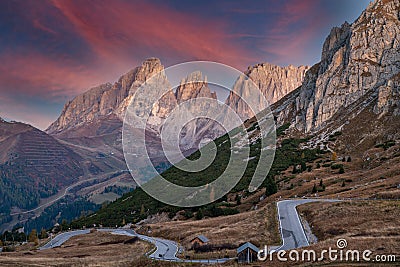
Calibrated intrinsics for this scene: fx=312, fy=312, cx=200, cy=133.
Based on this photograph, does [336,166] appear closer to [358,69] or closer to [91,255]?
[358,69]

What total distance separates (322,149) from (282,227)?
8880 centimetres

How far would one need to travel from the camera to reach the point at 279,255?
109 feet

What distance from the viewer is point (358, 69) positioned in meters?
156

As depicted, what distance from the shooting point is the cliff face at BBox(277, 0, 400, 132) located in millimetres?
149625

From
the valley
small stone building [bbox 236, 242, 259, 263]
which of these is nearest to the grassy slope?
the valley

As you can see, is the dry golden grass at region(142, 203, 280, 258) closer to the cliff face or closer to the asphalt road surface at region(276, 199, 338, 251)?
the asphalt road surface at region(276, 199, 338, 251)

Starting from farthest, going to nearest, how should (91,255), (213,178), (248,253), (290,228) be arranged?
1. (213,178)
2. (91,255)
3. (290,228)
4. (248,253)

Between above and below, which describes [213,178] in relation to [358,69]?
below

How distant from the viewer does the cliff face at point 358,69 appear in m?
150

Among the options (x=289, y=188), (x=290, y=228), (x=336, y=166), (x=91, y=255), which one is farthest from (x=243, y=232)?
(x=336, y=166)

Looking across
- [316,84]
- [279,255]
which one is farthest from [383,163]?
[316,84]

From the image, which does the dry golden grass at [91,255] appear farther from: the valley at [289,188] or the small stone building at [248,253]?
the small stone building at [248,253]

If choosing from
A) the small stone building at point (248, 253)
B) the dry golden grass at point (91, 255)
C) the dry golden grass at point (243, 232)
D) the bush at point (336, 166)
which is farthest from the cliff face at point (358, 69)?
the small stone building at point (248, 253)

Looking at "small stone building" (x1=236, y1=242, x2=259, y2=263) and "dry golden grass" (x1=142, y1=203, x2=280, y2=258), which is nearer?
"small stone building" (x1=236, y1=242, x2=259, y2=263)
